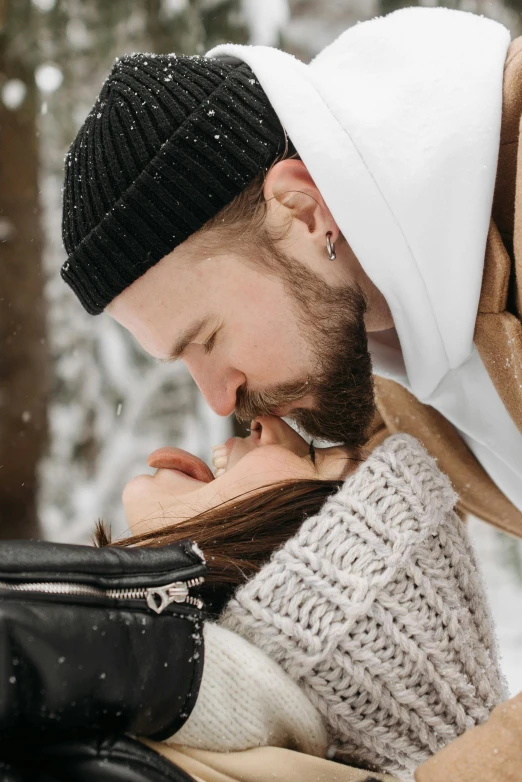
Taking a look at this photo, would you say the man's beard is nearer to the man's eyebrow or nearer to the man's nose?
the man's nose

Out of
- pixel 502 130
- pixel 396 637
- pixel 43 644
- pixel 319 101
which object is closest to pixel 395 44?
pixel 319 101

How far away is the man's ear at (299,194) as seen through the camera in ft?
6.14

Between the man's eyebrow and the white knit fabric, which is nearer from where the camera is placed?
the white knit fabric

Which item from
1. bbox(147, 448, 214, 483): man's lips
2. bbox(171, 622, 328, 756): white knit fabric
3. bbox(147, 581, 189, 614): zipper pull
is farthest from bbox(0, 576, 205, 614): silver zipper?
bbox(147, 448, 214, 483): man's lips

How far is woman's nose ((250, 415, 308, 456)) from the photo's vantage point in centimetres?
177

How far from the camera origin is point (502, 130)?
168cm

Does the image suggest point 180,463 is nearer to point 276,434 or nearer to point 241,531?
point 276,434

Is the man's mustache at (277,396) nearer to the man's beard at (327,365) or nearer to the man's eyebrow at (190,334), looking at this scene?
the man's beard at (327,365)

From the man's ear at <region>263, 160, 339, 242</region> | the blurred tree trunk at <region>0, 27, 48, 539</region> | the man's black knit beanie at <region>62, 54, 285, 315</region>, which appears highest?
the man's black knit beanie at <region>62, 54, 285, 315</region>

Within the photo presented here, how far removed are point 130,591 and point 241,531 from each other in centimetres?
42

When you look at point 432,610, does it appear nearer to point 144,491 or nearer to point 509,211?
point 144,491

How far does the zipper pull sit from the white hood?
3.21 ft

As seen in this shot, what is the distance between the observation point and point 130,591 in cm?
106

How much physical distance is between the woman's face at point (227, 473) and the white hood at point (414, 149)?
421 mm
